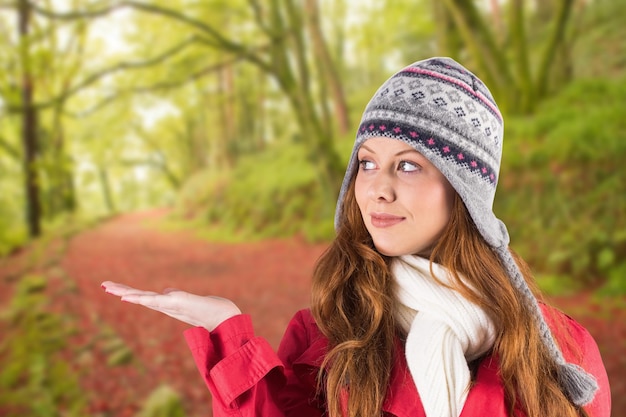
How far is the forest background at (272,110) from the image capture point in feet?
14.1

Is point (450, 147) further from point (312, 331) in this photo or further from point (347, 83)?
point (347, 83)

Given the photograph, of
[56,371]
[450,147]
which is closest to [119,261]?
[56,371]

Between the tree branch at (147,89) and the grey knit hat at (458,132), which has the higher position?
the tree branch at (147,89)

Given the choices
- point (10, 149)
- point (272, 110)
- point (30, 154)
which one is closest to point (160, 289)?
point (30, 154)

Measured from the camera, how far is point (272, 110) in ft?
22.5

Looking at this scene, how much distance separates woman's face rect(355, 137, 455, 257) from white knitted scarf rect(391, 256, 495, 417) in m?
0.06

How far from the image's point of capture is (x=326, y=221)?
5676 millimetres

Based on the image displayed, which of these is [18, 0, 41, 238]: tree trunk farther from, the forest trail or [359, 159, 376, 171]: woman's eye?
[359, 159, 376, 171]: woman's eye

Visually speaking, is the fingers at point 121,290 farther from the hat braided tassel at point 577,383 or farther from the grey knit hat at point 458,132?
the hat braided tassel at point 577,383

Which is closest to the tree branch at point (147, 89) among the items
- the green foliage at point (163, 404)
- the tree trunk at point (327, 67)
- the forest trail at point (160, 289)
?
the tree trunk at point (327, 67)

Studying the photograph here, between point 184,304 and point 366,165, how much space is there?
459 millimetres

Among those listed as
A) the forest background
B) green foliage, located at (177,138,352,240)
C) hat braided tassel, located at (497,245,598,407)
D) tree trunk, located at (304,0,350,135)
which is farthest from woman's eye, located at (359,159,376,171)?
tree trunk, located at (304,0,350,135)

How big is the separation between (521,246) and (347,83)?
Answer: 3.40m

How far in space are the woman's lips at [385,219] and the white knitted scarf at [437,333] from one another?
9cm
